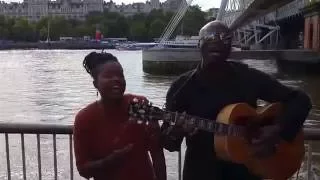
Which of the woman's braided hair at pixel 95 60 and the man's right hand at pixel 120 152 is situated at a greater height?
the woman's braided hair at pixel 95 60

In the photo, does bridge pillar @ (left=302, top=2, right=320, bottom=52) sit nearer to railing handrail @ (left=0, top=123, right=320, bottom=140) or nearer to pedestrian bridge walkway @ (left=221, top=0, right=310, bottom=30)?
pedestrian bridge walkway @ (left=221, top=0, right=310, bottom=30)

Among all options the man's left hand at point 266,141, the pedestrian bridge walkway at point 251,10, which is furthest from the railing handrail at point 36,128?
the pedestrian bridge walkway at point 251,10

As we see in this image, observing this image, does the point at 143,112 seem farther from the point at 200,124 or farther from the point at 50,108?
the point at 50,108

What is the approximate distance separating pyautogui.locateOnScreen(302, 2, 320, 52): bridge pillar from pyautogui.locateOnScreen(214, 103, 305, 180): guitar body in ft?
146

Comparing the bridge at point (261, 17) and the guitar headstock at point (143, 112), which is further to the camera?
the bridge at point (261, 17)

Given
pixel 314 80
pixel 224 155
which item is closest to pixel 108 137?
pixel 224 155

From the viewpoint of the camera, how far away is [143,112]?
2.76 meters

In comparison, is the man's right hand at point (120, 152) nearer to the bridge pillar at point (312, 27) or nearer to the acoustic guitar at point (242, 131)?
the acoustic guitar at point (242, 131)

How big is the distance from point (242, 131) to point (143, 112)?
0.62m

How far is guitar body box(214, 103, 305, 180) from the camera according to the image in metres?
3.00

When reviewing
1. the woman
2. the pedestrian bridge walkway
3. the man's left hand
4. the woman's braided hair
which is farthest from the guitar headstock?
the pedestrian bridge walkway

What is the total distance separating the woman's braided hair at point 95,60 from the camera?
3141 millimetres

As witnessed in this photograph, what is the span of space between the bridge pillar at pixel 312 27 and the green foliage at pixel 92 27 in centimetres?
8795

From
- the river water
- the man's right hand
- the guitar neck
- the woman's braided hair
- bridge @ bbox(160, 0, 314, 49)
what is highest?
bridge @ bbox(160, 0, 314, 49)
